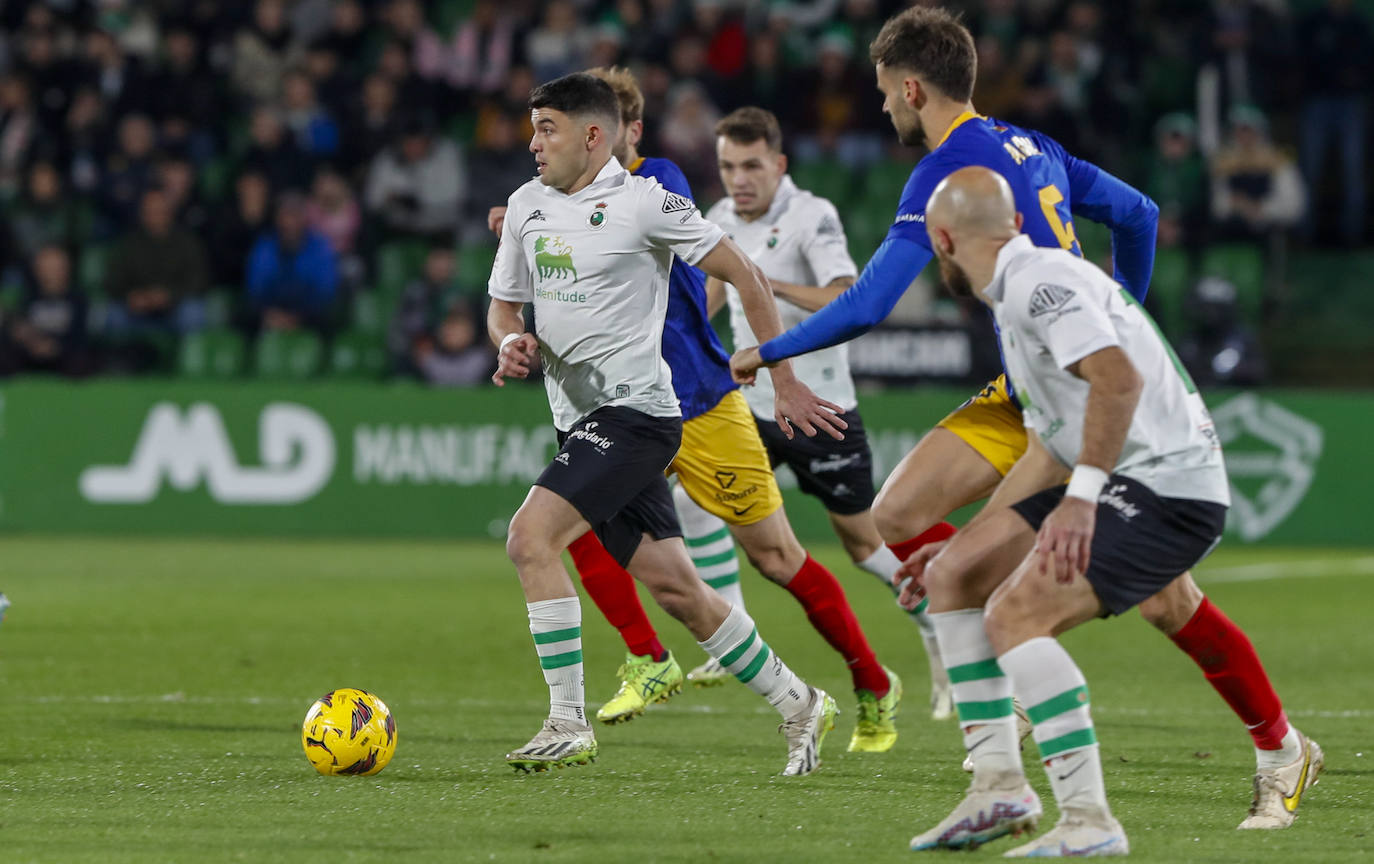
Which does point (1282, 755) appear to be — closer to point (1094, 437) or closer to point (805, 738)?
point (1094, 437)

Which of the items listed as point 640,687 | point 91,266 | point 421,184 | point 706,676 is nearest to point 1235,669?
point 640,687

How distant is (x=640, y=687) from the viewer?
7.51m

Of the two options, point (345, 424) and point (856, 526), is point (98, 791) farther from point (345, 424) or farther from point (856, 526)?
point (345, 424)

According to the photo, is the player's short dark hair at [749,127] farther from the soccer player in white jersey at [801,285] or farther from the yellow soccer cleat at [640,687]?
the yellow soccer cleat at [640,687]

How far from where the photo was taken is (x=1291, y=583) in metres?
13.9

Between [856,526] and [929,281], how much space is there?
9.26 metres

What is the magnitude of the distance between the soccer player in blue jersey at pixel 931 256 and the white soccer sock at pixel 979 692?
0.19 feet

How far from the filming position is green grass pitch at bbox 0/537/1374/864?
5148 mm

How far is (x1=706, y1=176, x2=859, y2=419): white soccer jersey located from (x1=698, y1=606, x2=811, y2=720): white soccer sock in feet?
6.93

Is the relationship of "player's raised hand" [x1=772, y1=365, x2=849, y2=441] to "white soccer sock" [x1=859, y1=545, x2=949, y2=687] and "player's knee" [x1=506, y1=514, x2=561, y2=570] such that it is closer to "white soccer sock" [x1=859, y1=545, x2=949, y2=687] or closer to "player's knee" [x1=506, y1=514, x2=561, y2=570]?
"player's knee" [x1=506, y1=514, x2=561, y2=570]

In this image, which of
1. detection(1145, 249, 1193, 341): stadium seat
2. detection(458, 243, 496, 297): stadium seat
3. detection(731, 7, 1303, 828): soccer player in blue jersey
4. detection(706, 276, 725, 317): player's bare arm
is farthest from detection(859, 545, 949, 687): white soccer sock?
detection(458, 243, 496, 297): stadium seat

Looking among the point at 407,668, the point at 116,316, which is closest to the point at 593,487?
the point at 407,668

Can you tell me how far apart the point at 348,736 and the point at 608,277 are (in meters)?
1.73

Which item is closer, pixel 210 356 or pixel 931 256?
pixel 931 256
